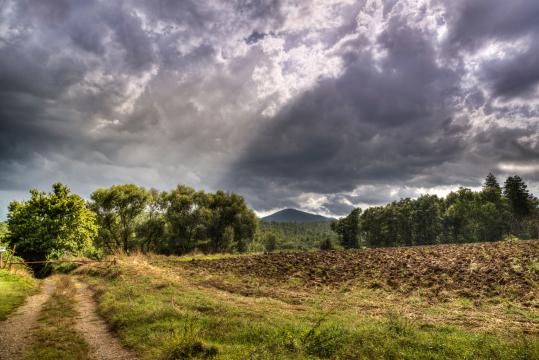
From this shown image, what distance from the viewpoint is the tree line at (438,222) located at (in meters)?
113

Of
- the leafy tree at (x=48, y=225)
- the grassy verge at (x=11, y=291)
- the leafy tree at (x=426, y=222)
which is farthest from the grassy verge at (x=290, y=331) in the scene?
the leafy tree at (x=426, y=222)

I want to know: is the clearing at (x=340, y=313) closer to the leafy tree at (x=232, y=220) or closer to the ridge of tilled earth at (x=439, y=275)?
the ridge of tilled earth at (x=439, y=275)

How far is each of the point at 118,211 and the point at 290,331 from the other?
213 ft

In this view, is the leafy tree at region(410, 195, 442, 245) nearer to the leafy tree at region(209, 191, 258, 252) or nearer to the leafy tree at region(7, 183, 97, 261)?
the leafy tree at region(209, 191, 258, 252)

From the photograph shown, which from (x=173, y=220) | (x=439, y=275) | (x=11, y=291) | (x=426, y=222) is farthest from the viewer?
(x=426, y=222)

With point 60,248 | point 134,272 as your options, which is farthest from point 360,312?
point 60,248

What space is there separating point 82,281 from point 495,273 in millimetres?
34617

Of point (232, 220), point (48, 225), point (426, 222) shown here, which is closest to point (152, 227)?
point (232, 220)

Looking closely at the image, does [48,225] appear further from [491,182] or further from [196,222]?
[491,182]

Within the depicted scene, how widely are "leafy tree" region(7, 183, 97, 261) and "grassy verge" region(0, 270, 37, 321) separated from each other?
559 inches

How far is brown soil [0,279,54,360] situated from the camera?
36.2ft

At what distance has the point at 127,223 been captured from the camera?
69875 mm

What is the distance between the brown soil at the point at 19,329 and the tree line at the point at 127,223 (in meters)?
24.3

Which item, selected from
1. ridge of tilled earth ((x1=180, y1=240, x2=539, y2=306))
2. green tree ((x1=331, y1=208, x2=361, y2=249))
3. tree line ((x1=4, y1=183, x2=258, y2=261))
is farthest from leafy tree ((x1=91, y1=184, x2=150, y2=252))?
green tree ((x1=331, y1=208, x2=361, y2=249))
